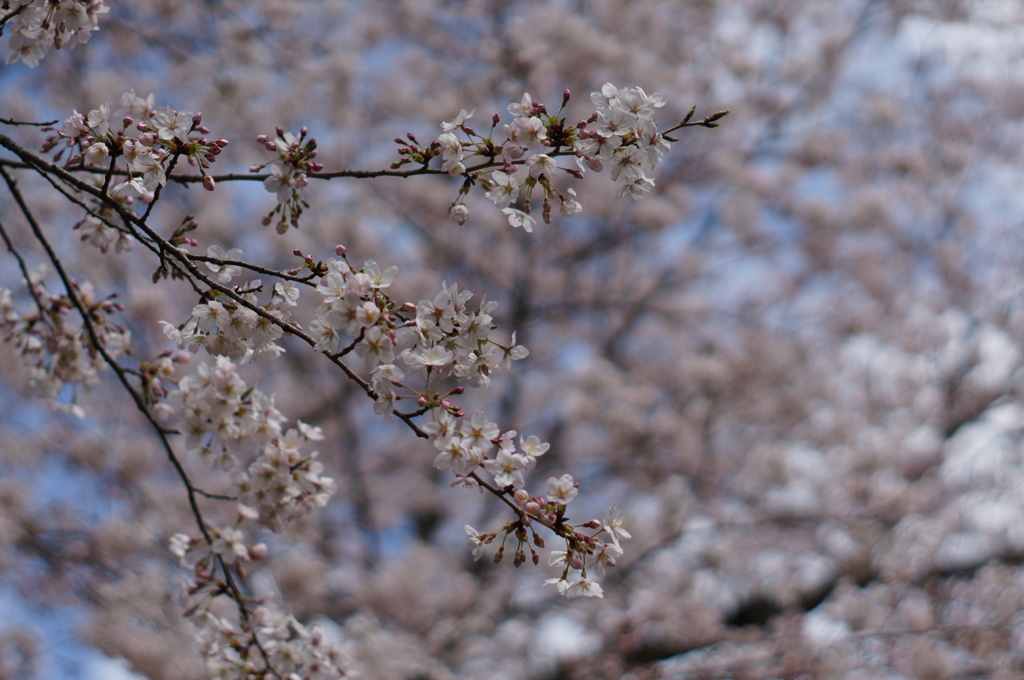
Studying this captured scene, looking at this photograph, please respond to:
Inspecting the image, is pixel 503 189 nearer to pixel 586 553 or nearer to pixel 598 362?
pixel 586 553

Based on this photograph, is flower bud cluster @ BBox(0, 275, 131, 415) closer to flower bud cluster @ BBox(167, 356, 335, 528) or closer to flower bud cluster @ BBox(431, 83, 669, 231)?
flower bud cluster @ BBox(167, 356, 335, 528)

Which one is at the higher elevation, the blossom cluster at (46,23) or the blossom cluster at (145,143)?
the blossom cluster at (46,23)

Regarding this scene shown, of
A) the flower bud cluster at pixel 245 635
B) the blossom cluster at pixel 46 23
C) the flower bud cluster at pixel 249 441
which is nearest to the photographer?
the blossom cluster at pixel 46 23

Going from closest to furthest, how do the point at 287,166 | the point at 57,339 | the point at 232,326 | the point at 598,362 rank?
1. the point at 287,166
2. the point at 232,326
3. the point at 57,339
4. the point at 598,362

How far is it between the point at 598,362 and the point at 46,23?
5.99 m

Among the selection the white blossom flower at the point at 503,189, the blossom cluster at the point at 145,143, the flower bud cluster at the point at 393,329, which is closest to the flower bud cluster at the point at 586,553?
the flower bud cluster at the point at 393,329

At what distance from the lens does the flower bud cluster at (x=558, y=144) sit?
5.75 feet

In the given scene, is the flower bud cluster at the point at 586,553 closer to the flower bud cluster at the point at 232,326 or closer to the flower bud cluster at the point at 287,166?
the flower bud cluster at the point at 232,326

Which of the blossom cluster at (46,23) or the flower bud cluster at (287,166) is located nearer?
the flower bud cluster at (287,166)

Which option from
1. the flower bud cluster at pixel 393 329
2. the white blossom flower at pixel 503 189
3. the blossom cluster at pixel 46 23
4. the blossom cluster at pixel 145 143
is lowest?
the flower bud cluster at pixel 393 329

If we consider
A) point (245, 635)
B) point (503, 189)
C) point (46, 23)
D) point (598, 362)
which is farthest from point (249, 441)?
point (598, 362)

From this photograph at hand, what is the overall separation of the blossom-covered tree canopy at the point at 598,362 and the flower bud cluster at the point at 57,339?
6 centimetres

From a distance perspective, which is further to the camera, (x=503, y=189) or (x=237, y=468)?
(x=237, y=468)

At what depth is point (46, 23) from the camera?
1971 mm
